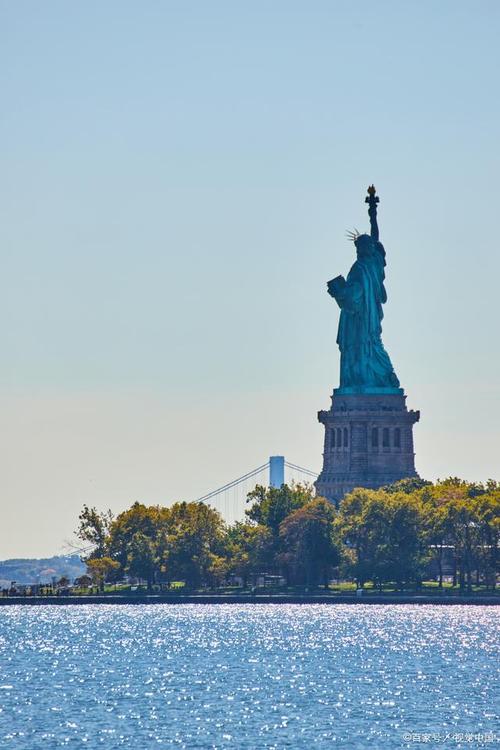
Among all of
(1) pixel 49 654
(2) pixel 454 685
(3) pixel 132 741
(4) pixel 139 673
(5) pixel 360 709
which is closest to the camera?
(3) pixel 132 741

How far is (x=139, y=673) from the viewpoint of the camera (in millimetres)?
159750

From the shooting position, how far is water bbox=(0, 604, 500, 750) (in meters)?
125

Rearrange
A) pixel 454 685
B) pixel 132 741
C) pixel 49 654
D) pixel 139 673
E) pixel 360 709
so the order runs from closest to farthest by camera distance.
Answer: pixel 132 741 → pixel 360 709 → pixel 454 685 → pixel 139 673 → pixel 49 654

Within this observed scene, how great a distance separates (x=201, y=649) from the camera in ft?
591

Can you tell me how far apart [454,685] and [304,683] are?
328 inches

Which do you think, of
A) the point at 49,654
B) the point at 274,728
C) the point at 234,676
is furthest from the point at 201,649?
the point at 274,728

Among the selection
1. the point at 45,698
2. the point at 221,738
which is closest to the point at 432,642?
the point at 45,698

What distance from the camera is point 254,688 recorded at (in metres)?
148

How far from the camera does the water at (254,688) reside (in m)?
125

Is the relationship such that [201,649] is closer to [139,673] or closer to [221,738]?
[139,673]

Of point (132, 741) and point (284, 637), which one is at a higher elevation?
point (284, 637)

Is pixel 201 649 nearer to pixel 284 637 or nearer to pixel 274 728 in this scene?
pixel 284 637

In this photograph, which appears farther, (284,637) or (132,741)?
(284,637)

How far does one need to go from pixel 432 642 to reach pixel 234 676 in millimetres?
29766
